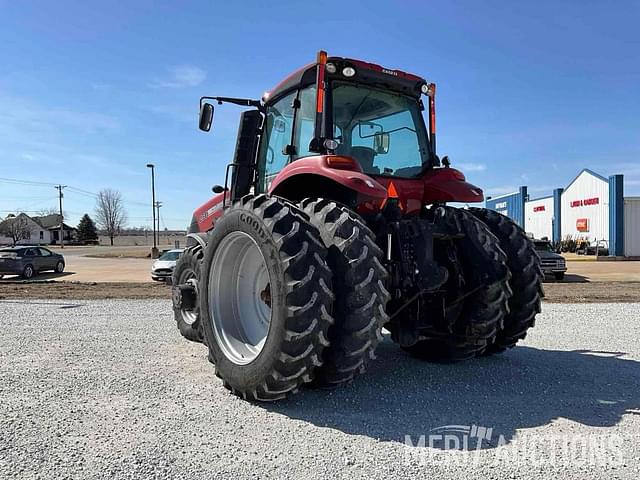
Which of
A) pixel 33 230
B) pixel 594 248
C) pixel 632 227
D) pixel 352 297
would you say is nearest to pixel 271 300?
pixel 352 297

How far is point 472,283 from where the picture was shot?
4.69 meters

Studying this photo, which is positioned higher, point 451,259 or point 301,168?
point 301,168

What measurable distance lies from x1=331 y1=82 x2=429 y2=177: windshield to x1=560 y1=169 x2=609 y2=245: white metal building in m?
33.2

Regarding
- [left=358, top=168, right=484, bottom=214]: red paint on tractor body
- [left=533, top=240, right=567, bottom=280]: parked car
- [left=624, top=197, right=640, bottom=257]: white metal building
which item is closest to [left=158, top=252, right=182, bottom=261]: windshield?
[left=533, top=240, right=567, bottom=280]: parked car

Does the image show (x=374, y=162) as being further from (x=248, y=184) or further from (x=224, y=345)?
(x=224, y=345)

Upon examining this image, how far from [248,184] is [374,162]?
1.59 meters

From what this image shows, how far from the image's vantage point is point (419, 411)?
12.8 feet

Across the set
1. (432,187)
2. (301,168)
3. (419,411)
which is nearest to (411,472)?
(419,411)

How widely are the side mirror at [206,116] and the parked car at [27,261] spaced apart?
781 inches

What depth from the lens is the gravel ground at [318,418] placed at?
9.74 ft

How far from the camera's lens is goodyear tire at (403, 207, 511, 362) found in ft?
15.2

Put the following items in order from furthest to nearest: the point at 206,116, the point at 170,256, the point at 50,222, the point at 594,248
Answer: the point at 50,222
the point at 594,248
the point at 170,256
the point at 206,116

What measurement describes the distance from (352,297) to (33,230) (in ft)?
347

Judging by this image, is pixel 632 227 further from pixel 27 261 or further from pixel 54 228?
pixel 54 228
